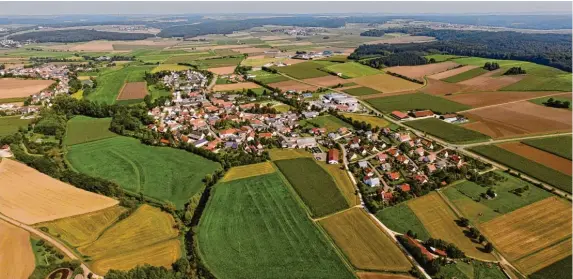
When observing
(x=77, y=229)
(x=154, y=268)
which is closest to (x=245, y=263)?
(x=154, y=268)

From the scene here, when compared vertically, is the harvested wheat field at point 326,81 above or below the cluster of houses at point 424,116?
above

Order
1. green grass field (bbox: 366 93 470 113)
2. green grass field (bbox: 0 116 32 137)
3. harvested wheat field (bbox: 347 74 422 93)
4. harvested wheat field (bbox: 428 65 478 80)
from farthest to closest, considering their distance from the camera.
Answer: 1. harvested wheat field (bbox: 428 65 478 80)
2. harvested wheat field (bbox: 347 74 422 93)
3. green grass field (bbox: 366 93 470 113)
4. green grass field (bbox: 0 116 32 137)

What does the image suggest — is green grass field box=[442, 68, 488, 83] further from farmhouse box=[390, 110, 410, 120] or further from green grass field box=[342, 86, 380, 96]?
farmhouse box=[390, 110, 410, 120]

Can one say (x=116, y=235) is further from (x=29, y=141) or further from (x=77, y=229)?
(x=29, y=141)

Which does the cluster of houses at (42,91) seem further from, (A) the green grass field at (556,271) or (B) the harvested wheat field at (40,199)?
(A) the green grass field at (556,271)

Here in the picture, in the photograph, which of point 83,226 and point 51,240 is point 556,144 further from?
point 51,240

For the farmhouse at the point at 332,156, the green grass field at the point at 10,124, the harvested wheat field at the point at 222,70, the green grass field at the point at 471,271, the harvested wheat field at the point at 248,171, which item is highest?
the harvested wheat field at the point at 222,70

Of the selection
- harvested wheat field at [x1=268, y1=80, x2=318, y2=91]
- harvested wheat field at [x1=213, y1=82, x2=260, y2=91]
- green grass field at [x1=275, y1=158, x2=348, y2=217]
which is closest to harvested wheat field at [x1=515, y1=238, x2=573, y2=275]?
green grass field at [x1=275, y1=158, x2=348, y2=217]

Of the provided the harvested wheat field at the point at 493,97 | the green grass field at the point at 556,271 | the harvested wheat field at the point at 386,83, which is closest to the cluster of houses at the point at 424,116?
the harvested wheat field at the point at 493,97
